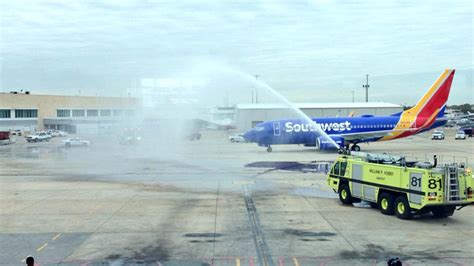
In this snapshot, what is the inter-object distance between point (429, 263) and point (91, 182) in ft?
83.8

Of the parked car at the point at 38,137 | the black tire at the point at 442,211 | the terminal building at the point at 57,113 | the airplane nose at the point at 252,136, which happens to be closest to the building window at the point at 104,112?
the terminal building at the point at 57,113

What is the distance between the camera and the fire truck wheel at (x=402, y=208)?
2011 cm

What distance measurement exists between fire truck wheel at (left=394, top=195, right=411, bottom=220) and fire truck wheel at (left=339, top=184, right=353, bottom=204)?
3372 millimetres

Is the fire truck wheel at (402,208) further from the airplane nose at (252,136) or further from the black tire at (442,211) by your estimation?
the airplane nose at (252,136)

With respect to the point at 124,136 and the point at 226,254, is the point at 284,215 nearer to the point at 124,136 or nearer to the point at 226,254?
the point at 226,254

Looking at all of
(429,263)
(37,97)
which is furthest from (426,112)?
(37,97)

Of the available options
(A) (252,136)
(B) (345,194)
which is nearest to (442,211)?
(B) (345,194)

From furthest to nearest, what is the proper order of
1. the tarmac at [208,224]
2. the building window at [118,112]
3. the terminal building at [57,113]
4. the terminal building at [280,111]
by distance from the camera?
1. the terminal building at [280,111]
2. the terminal building at [57,113]
3. the building window at [118,112]
4. the tarmac at [208,224]

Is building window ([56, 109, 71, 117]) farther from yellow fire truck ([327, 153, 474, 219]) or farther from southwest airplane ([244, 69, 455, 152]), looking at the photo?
yellow fire truck ([327, 153, 474, 219])

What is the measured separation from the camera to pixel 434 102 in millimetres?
59375

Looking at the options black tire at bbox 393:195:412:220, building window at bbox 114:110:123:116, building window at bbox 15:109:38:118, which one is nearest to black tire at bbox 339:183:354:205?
black tire at bbox 393:195:412:220

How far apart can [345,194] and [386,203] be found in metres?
3.17

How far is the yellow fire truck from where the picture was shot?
18.9m

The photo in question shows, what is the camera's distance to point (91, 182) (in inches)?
1330
